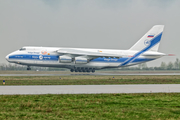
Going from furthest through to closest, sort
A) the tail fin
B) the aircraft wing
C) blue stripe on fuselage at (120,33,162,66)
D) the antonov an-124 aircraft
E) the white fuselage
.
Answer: the tail fin
blue stripe on fuselage at (120,33,162,66)
the aircraft wing
the antonov an-124 aircraft
the white fuselage

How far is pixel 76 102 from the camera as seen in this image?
13.0 meters

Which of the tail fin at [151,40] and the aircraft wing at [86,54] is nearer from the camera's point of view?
the aircraft wing at [86,54]

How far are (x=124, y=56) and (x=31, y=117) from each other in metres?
42.7

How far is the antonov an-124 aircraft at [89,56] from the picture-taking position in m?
46.0

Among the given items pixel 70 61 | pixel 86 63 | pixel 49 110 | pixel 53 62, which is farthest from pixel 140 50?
pixel 49 110

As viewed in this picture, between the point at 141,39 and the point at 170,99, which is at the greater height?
the point at 141,39

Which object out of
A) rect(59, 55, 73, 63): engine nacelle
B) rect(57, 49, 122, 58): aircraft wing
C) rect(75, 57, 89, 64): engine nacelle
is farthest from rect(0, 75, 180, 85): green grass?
rect(57, 49, 122, 58): aircraft wing

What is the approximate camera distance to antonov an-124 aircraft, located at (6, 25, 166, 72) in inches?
1812

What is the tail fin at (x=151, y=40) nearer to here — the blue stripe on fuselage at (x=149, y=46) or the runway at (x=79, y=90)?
the blue stripe on fuselage at (x=149, y=46)

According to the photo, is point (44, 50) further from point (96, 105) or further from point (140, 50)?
point (96, 105)

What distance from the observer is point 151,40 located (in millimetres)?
53625

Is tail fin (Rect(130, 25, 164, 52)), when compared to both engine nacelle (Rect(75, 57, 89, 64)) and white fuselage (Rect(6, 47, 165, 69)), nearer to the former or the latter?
white fuselage (Rect(6, 47, 165, 69))

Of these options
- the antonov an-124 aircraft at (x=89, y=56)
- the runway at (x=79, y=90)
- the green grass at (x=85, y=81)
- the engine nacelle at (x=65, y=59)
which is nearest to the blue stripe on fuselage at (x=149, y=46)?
the antonov an-124 aircraft at (x=89, y=56)

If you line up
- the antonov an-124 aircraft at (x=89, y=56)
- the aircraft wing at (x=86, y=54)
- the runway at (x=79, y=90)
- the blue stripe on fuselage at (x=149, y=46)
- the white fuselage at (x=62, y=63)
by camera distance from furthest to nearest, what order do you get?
the blue stripe on fuselage at (x=149, y=46), the aircraft wing at (x=86, y=54), the antonov an-124 aircraft at (x=89, y=56), the white fuselage at (x=62, y=63), the runway at (x=79, y=90)
